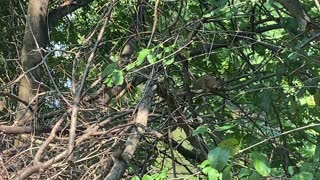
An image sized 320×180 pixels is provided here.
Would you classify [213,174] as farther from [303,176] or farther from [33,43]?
[33,43]

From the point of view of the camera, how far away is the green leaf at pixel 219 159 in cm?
141

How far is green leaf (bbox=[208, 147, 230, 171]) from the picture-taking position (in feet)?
4.63

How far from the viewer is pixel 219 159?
1415 mm

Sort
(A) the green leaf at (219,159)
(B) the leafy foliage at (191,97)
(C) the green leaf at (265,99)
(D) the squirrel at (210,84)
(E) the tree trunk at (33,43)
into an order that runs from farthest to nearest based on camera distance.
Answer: (E) the tree trunk at (33,43), (D) the squirrel at (210,84), (C) the green leaf at (265,99), (B) the leafy foliage at (191,97), (A) the green leaf at (219,159)

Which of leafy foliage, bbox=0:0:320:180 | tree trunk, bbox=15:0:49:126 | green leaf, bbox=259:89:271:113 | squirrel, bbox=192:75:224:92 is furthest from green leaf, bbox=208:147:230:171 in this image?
tree trunk, bbox=15:0:49:126

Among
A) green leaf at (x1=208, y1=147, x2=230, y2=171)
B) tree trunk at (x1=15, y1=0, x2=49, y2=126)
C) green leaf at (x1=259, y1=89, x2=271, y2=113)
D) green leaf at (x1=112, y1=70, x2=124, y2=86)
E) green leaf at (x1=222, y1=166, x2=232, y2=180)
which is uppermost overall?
tree trunk at (x1=15, y1=0, x2=49, y2=126)

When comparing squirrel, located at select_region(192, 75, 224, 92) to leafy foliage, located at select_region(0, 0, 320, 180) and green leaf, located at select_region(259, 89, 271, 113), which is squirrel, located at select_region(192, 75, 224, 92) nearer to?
leafy foliage, located at select_region(0, 0, 320, 180)

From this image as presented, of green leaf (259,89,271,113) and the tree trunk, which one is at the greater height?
the tree trunk

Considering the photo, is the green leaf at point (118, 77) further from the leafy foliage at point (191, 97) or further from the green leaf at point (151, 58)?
the green leaf at point (151, 58)

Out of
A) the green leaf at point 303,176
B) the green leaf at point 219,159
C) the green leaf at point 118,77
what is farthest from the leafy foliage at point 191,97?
the green leaf at point 219,159

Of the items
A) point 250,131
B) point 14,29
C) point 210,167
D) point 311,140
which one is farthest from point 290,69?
point 14,29

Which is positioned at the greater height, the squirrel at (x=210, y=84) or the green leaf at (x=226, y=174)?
the squirrel at (x=210, y=84)

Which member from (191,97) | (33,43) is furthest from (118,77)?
(33,43)

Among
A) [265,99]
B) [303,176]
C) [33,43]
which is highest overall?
[33,43]
